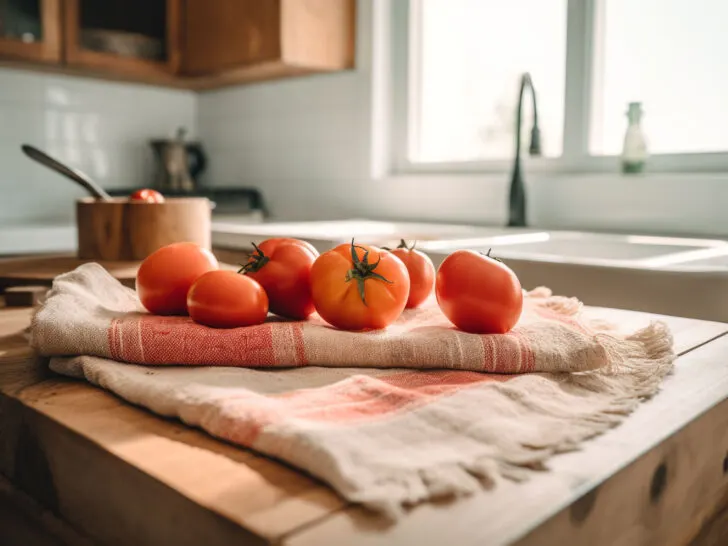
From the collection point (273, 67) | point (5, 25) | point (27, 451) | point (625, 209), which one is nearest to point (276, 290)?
point (27, 451)

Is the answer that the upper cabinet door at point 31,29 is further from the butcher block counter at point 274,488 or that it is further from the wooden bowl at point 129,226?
the butcher block counter at point 274,488

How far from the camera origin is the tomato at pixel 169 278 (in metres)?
0.69

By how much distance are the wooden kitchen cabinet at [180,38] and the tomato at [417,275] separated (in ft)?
5.59

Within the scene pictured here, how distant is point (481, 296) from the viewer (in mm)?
615

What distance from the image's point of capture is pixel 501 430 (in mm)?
442

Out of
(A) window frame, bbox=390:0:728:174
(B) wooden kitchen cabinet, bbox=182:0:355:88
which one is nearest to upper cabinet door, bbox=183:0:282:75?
(B) wooden kitchen cabinet, bbox=182:0:355:88

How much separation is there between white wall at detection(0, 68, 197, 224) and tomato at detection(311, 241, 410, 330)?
92.4 inches

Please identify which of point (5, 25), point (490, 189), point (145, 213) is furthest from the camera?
point (5, 25)

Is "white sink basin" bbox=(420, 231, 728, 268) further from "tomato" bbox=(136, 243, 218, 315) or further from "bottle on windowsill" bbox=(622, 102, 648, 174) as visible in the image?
"tomato" bbox=(136, 243, 218, 315)

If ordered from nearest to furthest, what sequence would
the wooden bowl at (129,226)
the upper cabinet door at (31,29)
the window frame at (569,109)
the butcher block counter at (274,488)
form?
the butcher block counter at (274,488) < the wooden bowl at (129,226) < the window frame at (569,109) < the upper cabinet door at (31,29)

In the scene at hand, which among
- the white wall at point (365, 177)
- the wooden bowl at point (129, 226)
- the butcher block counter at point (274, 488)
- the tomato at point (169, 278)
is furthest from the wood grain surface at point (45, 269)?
the white wall at point (365, 177)

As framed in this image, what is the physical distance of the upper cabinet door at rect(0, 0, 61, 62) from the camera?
229cm

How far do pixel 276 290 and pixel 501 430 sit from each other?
0.31 metres

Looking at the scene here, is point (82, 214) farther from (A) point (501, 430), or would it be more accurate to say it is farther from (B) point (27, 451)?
(A) point (501, 430)
